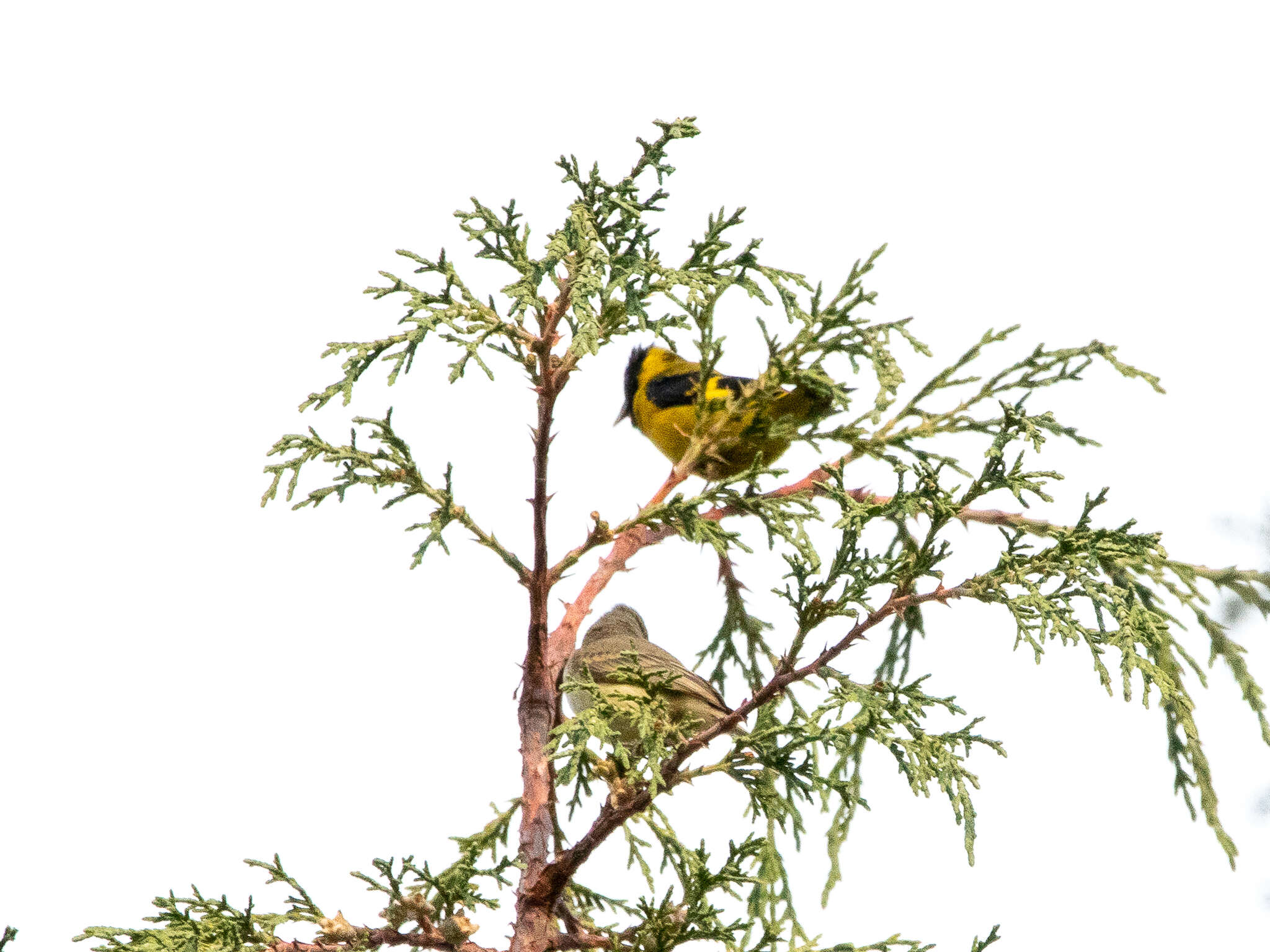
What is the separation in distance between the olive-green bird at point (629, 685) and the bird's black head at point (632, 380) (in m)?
1.50

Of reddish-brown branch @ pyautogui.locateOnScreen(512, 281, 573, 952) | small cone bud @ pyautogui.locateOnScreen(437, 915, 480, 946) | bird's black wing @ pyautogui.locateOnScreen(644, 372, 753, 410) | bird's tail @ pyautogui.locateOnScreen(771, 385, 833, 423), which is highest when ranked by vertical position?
bird's black wing @ pyautogui.locateOnScreen(644, 372, 753, 410)

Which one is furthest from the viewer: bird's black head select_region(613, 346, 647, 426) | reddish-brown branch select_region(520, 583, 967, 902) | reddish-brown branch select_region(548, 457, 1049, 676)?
bird's black head select_region(613, 346, 647, 426)

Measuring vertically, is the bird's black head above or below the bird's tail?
above

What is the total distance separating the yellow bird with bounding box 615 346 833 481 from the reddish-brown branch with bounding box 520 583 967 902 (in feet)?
2.22

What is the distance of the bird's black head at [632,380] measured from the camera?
5.95 meters

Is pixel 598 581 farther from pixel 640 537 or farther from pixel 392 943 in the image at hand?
pixel 392 943

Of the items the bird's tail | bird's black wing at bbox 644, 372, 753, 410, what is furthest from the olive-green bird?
bird's black wing at bbox 644, 372, 753, 410

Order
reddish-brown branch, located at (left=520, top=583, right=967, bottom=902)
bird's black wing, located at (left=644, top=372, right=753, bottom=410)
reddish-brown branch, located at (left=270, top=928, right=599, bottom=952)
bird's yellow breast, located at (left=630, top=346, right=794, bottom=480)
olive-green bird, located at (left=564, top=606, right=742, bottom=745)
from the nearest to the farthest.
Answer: reddish-brown branch, located at (left=520, top=583, right=967, bottom=902) < reddish-brown branch, located at (left=270, top=928, right=599, bottom=952) < olive-green bird, located at (left=564, top=606, right=742, bottom=745) < bird's yellow breast, located at (left=630, top=346, right=794, bottom=480) < bird's black wing, located at (left=644, top=372, right=753, bottom=410)

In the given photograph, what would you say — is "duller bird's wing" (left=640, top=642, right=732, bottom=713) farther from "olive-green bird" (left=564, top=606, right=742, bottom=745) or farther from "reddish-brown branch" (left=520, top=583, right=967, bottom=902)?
"reddish-brown branch" (left=520, top=583, right=967, bottom=902)

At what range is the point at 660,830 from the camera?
136 inches

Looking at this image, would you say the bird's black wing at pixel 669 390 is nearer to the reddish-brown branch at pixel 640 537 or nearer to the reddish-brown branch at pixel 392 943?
the reddish-brown branch at pixel 640 537

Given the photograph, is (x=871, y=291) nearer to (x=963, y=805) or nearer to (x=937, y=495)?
(x=937, y=495)

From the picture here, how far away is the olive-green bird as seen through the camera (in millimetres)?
3760

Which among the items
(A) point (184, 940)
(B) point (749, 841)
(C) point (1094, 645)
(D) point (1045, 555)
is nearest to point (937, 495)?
(D) point (1045, 555)
